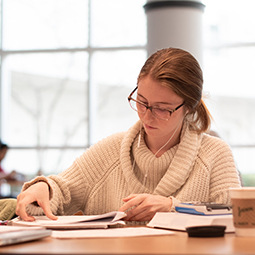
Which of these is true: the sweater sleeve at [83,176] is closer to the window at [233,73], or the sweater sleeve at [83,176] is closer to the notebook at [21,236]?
the notebook at [21,236]

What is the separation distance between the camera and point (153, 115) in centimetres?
198

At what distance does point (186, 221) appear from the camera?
151 centimetres

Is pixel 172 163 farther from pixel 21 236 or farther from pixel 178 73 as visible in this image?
pixel 21 236

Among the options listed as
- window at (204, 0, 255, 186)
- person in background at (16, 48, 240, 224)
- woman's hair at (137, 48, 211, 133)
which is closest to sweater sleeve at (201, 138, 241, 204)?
person in background at (16, 48, 240, 224)

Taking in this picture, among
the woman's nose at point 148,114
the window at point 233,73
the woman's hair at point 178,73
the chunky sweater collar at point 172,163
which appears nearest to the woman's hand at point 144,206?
the chunky sweater collar at point 172,163

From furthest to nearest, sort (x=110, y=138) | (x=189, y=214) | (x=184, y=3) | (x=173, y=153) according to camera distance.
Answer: (x=184, y=3), (x=110, y=138), (x=173, y=153), (x=189, y=214)

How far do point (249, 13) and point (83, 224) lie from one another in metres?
5.46

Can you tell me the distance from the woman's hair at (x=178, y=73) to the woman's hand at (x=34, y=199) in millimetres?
547

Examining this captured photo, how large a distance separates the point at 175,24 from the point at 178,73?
312 cm

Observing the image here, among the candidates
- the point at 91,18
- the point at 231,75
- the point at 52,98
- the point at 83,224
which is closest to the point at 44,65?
the point at 52,98

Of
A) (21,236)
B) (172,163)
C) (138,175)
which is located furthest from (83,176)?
(21,236)

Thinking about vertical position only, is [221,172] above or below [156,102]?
below

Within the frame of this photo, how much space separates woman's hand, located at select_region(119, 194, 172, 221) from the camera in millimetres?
1770

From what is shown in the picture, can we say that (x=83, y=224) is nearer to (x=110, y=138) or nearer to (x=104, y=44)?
(x=110, y=138)
